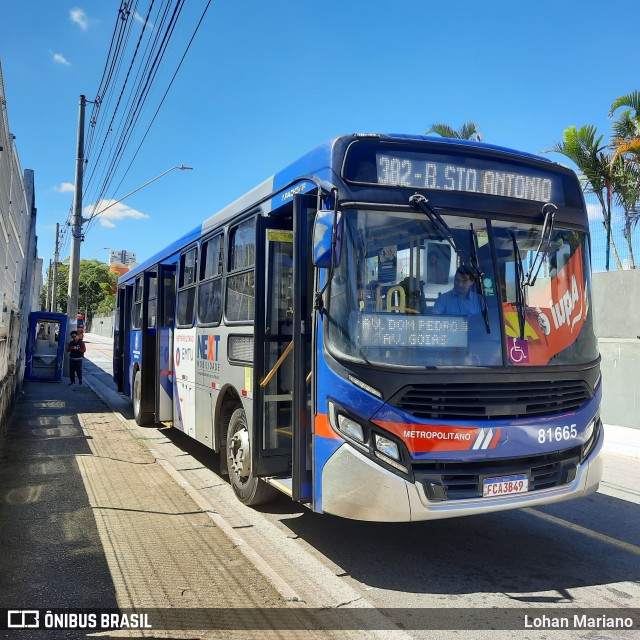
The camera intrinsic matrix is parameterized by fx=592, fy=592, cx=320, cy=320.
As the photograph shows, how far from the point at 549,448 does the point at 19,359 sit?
46.0 feet

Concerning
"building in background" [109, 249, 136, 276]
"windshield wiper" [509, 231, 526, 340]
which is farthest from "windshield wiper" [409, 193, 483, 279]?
"building in background" [109, 249, 136, 276]

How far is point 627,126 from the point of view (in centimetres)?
1502

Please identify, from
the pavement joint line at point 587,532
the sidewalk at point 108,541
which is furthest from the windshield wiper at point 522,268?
the sidewalk at point 108,541

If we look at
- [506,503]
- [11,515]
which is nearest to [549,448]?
[506,503]

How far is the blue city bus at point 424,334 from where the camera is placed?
4.09 meters

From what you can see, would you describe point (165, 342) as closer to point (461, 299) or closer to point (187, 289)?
point (187, 289)

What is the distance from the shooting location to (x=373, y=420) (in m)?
4.06

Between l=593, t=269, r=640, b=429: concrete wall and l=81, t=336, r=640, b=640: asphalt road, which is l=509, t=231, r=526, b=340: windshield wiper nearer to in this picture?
l=81, t=336, r=640, b=640: asphalt road

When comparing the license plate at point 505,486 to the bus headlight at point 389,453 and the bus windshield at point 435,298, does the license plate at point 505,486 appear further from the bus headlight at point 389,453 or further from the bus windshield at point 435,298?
the bus windshield at point 435,298

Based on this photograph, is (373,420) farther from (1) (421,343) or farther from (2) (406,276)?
(2) (406,276)

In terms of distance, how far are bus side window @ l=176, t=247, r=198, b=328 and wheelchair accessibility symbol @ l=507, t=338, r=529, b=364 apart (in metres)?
4.60

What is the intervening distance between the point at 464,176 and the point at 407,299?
1147 millimetres

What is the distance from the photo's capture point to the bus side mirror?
4.17m

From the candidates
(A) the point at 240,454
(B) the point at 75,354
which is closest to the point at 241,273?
(A) the point at 240,454
